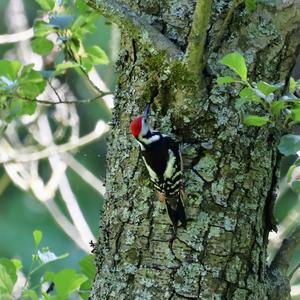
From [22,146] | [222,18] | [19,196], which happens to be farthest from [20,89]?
[19,196]

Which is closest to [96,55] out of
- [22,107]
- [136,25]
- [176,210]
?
[22,107]

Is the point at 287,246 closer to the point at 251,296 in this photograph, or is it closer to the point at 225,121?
the point at 251,296

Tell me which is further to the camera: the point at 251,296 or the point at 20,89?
the point at 20,89

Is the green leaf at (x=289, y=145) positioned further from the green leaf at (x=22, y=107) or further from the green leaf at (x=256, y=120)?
the green leaf at (x=22, y=107)

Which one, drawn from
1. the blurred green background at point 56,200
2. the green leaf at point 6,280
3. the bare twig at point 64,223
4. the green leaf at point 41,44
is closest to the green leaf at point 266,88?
the green leaf at point 6,280

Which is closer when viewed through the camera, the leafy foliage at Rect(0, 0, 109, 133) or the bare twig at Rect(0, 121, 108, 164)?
the leafy foliage at Rect(0, 0, 109, 133)

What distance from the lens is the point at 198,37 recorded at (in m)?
1.52

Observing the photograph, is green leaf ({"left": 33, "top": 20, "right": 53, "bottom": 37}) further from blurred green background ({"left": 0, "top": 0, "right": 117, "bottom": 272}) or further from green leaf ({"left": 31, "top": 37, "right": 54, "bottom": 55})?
blurred green background ({"left": 0, "top": 0, "right": 117, "bottom": 272})

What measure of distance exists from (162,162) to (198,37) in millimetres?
319

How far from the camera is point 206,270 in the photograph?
157 cm

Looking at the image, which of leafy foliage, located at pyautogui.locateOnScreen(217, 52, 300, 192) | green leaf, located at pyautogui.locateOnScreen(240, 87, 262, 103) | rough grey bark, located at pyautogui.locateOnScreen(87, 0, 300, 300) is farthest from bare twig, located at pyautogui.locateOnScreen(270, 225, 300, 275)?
green leaf, located at pyautogui.locateOnScreen(240, 87, 262, 103)

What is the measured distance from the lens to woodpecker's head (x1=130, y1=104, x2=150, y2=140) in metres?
1.58

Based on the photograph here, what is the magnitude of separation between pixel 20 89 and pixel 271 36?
2.32 ft

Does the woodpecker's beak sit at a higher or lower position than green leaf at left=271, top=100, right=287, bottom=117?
higher
